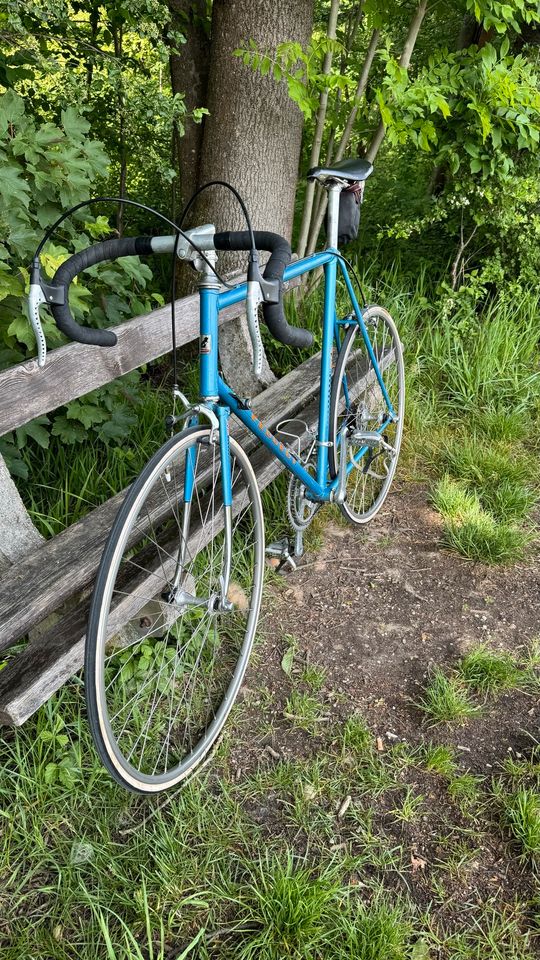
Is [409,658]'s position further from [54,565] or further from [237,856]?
[54,565]

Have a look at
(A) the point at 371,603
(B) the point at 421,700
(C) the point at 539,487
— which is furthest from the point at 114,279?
(C) the point at 539,487

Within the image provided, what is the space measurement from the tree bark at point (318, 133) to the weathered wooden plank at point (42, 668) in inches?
99.3

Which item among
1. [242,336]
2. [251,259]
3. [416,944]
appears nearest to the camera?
[251,259]

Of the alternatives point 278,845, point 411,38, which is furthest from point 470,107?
point 278,845

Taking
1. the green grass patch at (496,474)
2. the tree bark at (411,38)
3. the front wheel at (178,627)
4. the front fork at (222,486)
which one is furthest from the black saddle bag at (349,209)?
the green grass patch at (496,474)

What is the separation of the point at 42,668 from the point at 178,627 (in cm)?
70

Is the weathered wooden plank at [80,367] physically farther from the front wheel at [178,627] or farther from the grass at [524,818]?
the grass at [524,818]

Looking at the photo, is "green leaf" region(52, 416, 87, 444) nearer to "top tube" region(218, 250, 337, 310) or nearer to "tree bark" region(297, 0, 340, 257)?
"top tube" region(218, 250, 337, 310)

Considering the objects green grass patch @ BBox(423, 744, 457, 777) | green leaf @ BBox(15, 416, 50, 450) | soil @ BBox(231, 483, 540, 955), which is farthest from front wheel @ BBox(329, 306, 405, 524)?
green leaf @ BBox(15, 416, 50, 450)

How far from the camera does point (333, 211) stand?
2.53 meters

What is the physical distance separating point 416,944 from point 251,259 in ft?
5.73

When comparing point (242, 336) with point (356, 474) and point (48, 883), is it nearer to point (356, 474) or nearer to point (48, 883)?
point (356, 474)

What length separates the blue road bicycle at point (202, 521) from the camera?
1.61 metres

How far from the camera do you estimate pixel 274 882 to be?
1.82 meters
